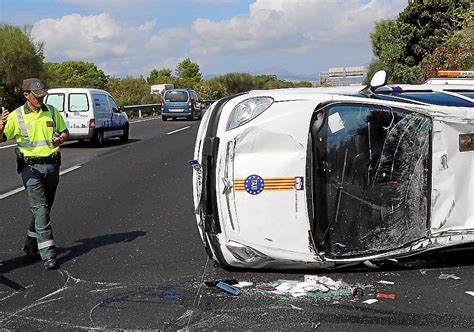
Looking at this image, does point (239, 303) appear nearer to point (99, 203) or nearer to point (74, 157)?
point (99, 203)

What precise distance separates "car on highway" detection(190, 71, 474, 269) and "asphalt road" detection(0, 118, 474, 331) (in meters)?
0.30

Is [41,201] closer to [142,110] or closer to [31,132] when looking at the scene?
[31,132]

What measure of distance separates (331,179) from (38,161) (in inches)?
110

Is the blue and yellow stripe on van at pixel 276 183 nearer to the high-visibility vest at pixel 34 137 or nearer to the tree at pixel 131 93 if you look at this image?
the high-visibility vest at pixel 34 137

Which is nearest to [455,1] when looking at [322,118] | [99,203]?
[99,203]

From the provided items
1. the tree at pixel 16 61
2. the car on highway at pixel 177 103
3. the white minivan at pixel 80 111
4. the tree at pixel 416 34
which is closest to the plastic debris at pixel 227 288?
the white minivan at pixel 80 111

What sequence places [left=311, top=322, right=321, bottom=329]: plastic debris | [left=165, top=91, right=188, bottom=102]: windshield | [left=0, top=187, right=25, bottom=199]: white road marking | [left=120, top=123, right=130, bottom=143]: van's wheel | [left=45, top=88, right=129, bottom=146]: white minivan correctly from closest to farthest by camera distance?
[left=311, top=322, right=321, bottom=329]: plastic debris, [left=0, top=187, right=25, bottom=199]: white road marking, [left=45, top=88, right=129, bottom=146]: white minivan, [left=120, top=123, right=130, bottom=143]: van's wheel, [left=165, top=91, right=188, bottom=102]: windshield

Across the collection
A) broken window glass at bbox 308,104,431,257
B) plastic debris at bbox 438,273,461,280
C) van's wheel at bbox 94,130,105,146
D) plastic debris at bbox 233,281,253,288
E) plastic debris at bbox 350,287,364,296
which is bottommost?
plastic debris at bbox 438,273,461,280

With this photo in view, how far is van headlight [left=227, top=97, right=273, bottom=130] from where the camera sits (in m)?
5.34

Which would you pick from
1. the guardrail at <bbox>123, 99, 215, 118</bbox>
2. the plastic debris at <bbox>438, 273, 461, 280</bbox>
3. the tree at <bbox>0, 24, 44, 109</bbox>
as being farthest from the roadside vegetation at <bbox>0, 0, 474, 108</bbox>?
the plastic debris at <bbox>438, 273, 461, 280</bbox>

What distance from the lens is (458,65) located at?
67.3 ft

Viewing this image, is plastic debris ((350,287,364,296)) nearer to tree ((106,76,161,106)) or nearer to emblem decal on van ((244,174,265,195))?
emblem decal on van ((244,174,265,195))

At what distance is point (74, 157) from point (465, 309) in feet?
43.4

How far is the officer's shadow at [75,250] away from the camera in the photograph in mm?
5930
